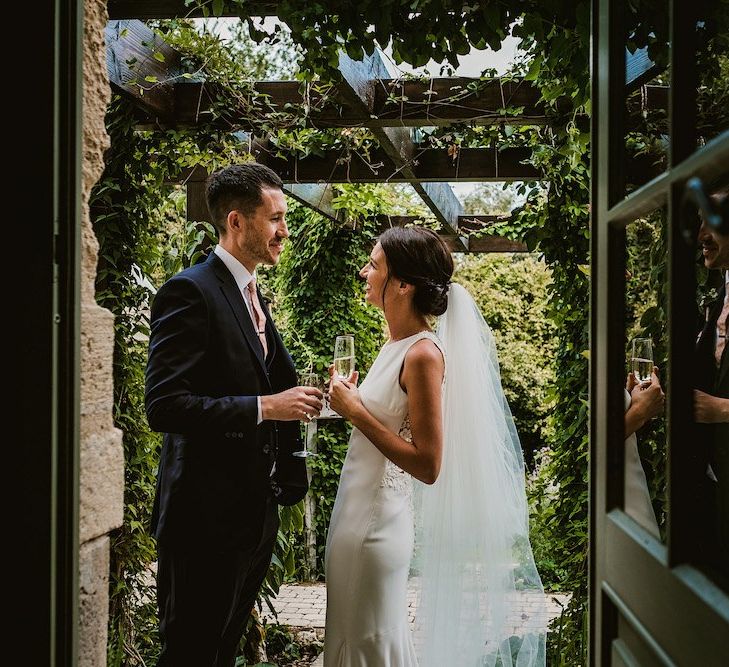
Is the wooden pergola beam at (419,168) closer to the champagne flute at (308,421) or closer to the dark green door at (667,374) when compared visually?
the champagne flute at (308,421)

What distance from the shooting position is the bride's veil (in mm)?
3391

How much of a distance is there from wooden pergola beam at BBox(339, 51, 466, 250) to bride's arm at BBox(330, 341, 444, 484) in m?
1.10

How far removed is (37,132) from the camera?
1.32 metres

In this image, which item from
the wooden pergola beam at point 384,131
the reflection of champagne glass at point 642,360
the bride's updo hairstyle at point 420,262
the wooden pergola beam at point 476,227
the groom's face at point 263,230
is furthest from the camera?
the wooden pergola beam at point 476,227

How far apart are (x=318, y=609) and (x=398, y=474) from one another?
12.1 ft

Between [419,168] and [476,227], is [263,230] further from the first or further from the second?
[476,227]

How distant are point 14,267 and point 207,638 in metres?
1.66

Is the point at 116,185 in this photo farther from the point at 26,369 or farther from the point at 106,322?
the point at 26,369

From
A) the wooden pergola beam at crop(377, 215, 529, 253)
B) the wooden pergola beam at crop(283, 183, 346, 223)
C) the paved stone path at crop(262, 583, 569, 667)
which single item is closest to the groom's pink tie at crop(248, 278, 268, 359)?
the paved stone path at crop(262, 583, 569, 667)

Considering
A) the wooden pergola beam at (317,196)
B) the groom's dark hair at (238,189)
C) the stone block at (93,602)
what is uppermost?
the wooden pergola beam at (317,196)

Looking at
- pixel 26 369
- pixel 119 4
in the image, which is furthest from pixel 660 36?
pixel 119 4

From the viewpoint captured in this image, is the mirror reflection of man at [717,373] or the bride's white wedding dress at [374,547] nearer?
the mirror reflection of man at [717,373]

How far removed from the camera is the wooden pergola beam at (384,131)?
3.78 meters

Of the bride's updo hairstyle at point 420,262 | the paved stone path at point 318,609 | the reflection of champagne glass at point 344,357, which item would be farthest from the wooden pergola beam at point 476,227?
the reflection of champagne glass at point 344,357
